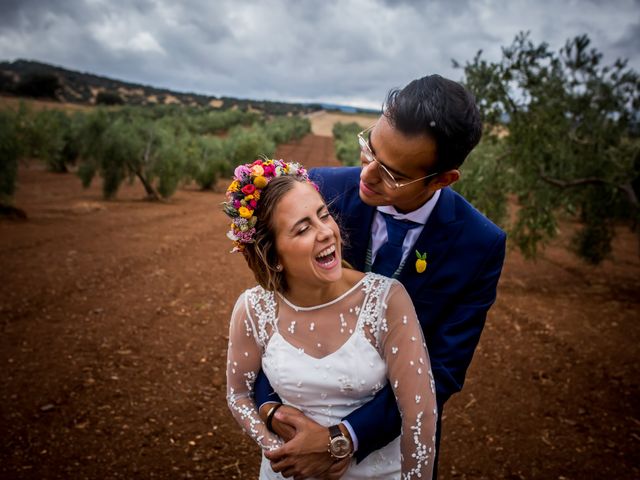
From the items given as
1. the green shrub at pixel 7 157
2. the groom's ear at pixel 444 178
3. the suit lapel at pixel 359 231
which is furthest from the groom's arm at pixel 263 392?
the green shrub at pixel 7 157

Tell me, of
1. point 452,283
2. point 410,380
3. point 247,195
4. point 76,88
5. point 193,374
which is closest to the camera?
point 410,380

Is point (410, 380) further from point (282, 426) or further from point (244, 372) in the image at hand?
point (244, 372)

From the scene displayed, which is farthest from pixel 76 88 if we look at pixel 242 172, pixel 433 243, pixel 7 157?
pixel 433 243

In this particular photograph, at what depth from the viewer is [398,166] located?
2.28m

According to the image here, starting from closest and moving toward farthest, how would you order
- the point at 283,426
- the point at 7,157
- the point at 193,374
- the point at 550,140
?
the point at 283,426 < the point at 193,374 < the point at 550,140 < the point at 7,157

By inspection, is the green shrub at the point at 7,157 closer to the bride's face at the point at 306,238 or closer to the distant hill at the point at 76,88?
the bride's face at the point at 306,238

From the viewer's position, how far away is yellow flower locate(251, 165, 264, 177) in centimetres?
236

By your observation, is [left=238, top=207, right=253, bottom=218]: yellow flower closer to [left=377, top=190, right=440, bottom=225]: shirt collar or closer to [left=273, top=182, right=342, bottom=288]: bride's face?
[left=273, top=182, right=342, bottom=288]: bride's face

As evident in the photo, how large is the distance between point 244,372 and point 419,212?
1347mm

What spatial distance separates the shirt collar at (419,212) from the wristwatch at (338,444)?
3.96ft

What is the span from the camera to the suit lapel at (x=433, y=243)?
8.09 feet

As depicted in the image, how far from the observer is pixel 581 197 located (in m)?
11.9

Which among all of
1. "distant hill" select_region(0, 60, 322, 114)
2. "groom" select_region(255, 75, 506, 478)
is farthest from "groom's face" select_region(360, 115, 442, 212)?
"distant hill" select_region(0, 60, 322, 114)

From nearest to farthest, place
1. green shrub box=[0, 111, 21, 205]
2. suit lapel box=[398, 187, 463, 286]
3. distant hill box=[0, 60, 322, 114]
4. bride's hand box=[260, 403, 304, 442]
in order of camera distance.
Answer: bride's hand box=[260, 403, 304, 442] < suit lapel box=[398, 187, 463, 286] < green shrub box=[0, 111, 21, 205] < distant hill box=[0, 60, 322, 114]
